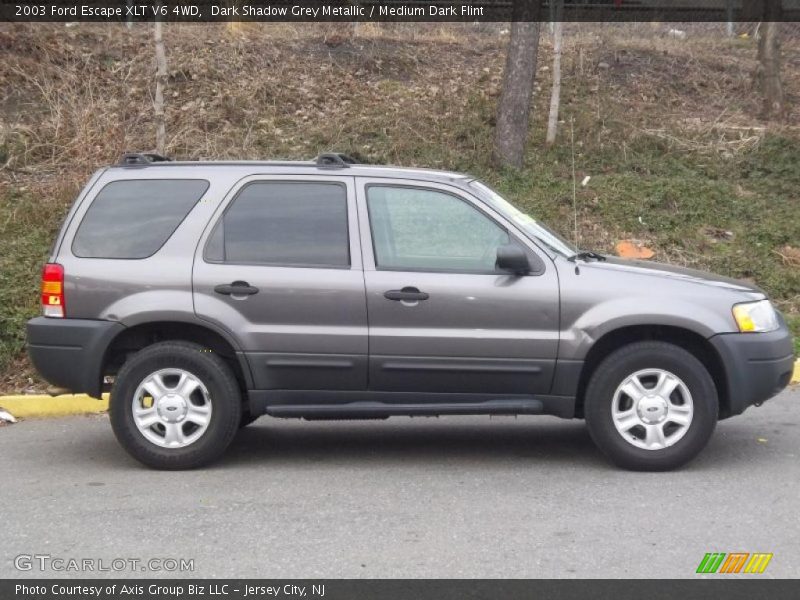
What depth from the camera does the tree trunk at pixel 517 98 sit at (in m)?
13.9

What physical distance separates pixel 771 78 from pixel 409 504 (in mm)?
12390

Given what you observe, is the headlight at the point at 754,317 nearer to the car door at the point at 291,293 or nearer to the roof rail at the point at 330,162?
the car door at the point at 291,293

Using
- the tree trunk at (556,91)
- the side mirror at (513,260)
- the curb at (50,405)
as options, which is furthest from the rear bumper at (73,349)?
the tree trunk at (556,91)

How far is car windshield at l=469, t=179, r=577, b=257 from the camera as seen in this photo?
6320 mm

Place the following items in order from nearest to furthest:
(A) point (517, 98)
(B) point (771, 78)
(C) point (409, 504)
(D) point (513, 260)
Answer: (C) point (409, 504)
(D) point (513, 260)
(A) point (517, 98)
(B) point (771, 78)

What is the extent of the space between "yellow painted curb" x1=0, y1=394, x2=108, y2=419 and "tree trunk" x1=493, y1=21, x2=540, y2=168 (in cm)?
744

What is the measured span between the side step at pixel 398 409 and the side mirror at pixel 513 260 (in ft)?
2.66

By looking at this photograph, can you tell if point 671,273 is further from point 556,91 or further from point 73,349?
point 556,91

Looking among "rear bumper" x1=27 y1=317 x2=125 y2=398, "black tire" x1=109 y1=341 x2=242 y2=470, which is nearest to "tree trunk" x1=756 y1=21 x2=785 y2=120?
"black tire" x1=109 y1=341 x2=242 y2=470

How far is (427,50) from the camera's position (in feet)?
A: 58.5

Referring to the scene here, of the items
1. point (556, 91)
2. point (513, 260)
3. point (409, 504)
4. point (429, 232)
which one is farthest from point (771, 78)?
point (409, 504)

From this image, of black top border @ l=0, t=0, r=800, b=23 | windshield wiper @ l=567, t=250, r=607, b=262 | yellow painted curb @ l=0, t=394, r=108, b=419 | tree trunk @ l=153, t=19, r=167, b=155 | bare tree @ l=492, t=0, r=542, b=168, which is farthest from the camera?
black top border @ l=0, t=0, r=800, b=23

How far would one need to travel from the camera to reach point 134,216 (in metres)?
6.43

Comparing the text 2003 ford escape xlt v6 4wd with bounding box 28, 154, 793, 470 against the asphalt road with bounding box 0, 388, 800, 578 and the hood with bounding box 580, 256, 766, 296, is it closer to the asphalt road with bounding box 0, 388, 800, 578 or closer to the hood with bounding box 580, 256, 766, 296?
the hood with bounding box 580, 256, 766, 296
